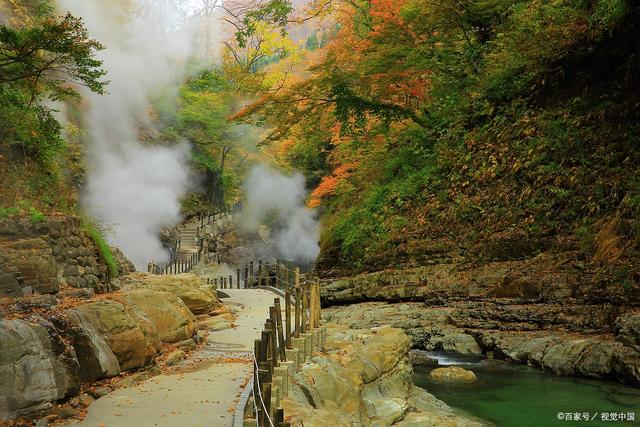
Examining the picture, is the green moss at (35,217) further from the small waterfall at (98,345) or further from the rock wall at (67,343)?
the small waterfall at (98,345)

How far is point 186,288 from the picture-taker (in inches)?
555

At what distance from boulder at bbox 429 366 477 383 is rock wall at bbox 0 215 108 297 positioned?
7.38m

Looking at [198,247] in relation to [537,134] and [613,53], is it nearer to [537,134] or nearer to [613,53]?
[537,134]

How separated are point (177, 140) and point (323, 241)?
19.5m

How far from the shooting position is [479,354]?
12000 mm

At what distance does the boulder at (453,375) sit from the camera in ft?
34.9

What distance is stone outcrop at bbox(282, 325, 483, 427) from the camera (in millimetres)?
6816

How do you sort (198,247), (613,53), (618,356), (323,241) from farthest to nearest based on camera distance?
1. (198,247)
2. (323,241)
3. (613,53)
4. (618,356)

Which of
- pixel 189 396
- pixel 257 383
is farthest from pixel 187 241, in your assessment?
pixel 257 383

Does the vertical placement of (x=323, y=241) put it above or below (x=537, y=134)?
below

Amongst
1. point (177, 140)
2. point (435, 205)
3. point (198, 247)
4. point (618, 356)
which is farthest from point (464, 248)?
point (177, 140)

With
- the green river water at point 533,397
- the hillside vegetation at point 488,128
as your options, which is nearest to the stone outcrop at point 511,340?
the green river water at point 533,397

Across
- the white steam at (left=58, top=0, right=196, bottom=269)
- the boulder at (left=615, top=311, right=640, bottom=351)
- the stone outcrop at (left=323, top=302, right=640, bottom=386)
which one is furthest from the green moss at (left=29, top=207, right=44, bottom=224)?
the white steam at (left=58, top=0, right=196, bottom=269)

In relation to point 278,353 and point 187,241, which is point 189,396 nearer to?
point 278,353
